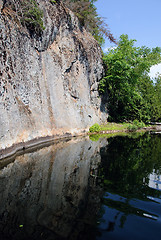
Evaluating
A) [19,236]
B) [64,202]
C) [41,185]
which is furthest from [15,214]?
[41,185]

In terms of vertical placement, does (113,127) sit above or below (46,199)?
above

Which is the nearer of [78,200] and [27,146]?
[78,200]

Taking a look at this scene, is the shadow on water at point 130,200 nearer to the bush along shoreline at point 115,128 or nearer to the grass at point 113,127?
the bush along shoreline at point 115,128

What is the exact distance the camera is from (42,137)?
15.4 m

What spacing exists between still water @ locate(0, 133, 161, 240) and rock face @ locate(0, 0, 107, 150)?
3508mm

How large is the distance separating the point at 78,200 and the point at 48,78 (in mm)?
14310

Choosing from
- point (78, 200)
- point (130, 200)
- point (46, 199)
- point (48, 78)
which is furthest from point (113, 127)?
point (46, 199)

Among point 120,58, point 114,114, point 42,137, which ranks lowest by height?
point 42,137

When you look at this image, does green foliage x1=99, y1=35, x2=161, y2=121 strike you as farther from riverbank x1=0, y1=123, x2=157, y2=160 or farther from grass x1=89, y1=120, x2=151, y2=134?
riverbank x1=0, y1=123, x2=157, y2=160

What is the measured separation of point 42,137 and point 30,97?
3.14m

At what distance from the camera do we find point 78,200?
19.0 feet

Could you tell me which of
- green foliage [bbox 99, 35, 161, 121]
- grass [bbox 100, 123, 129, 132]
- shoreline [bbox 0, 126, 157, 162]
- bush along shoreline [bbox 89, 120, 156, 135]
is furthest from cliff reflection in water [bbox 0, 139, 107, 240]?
green foliage [bbox 99, 35, 161, 121]

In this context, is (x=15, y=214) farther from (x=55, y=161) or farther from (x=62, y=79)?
(x=62, y=79)

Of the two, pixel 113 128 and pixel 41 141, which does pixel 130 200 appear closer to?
pixel 41 141
